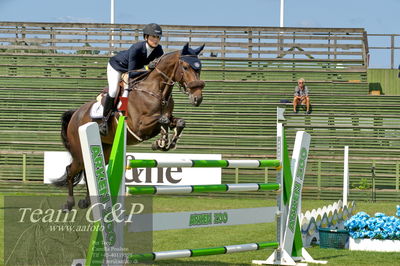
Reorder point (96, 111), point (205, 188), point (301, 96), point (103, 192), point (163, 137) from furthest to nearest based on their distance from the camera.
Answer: point (301, 96), point (96, 111), point (163, 137), point (205, 188), point (103, 192)

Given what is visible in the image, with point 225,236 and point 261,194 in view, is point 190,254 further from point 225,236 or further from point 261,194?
point 261,194

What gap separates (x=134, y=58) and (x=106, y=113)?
2.38ft

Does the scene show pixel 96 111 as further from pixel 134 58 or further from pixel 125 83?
pixel 134 58

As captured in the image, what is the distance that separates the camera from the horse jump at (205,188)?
17.8 feet

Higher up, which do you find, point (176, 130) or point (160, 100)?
point (160, 100)

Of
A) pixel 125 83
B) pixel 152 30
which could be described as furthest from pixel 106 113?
pixel 152 30

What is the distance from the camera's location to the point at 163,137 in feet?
26.2

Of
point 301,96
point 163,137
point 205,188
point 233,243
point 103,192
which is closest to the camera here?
point 103,192

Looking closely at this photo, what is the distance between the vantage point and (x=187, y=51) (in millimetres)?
8250

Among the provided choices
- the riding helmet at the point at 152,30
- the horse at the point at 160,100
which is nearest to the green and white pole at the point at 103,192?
the horse at the point at 160,100

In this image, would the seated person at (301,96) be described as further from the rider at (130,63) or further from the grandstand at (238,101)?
the rider at (130,63)

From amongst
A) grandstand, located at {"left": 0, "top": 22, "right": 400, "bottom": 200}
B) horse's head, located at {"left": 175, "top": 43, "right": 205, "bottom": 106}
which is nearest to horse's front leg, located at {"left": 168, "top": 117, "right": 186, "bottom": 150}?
horse's head, located at {"left": 175, "top": 43, "right": 205, "bottom": 106}

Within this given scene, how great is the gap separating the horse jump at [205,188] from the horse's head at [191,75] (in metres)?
0.96

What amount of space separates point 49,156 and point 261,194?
5092 mm
